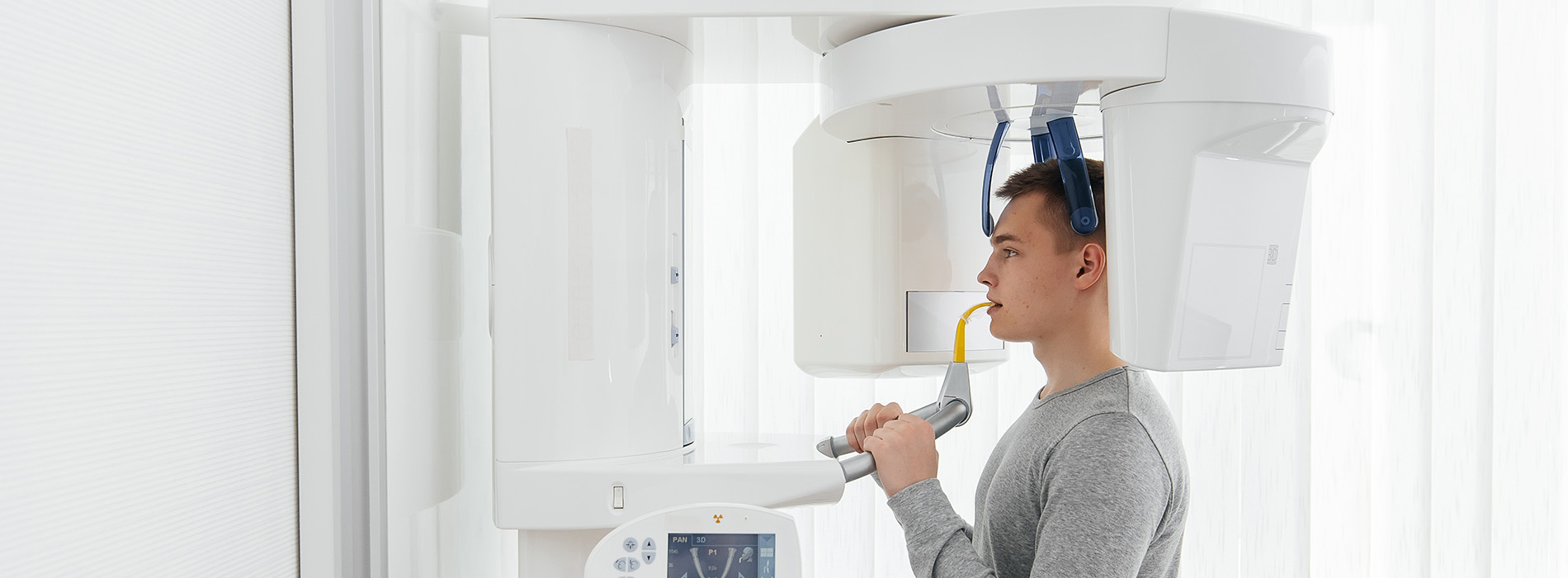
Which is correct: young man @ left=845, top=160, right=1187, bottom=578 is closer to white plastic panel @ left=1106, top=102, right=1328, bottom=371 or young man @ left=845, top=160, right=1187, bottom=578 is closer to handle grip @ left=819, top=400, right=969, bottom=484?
handle grip @ left=819, top=400, right=969, bottom=484

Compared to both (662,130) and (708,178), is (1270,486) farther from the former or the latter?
(662,130)

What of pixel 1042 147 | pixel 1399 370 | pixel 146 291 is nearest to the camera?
pixel 146 291

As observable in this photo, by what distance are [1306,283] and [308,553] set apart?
1413 millimetres

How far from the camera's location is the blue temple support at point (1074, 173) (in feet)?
2.75

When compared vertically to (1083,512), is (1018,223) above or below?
above

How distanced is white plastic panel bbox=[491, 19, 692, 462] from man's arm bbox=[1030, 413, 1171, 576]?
1.35ft

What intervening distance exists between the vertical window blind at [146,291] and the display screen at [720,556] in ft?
1.16

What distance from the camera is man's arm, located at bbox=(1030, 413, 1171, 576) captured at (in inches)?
30.2

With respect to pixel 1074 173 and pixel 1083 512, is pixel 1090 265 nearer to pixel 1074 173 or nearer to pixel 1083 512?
pixel 1074 173

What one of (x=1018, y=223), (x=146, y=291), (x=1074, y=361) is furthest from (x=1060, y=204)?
(x=146, y=291)

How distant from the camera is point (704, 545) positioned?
0.80 metres

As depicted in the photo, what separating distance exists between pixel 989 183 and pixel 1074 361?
8.6 inches

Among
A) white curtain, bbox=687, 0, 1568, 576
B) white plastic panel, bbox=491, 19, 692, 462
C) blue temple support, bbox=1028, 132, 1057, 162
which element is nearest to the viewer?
white plastic panel, bbox=491, 19, 692, 462

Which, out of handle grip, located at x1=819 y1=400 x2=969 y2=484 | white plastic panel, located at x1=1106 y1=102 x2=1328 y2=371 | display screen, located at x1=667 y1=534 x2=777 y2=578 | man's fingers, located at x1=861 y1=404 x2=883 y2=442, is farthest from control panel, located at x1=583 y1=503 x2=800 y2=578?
white plastic panel, located at x1=1106 y1=102 x2=1328 y2=371
